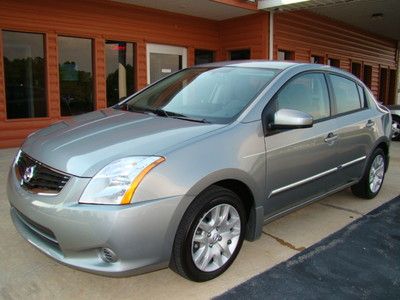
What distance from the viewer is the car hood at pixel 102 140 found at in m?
2.63

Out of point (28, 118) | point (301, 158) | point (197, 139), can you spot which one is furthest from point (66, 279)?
point (28, 118)

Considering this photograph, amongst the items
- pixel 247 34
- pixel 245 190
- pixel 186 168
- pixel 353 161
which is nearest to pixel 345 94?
pixel 353 161

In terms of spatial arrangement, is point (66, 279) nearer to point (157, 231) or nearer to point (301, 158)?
point (157, 231)

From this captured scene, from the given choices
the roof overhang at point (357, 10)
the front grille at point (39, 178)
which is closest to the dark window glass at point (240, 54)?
the roof overhang at point (357, 10)

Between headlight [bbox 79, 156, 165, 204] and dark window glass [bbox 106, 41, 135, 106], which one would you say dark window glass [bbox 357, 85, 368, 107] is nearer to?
headlight [bbox 79, 156, 165, 204]

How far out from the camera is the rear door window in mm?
4270

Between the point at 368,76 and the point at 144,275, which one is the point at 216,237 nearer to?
the point at 144,275

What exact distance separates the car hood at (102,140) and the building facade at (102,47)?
17.4 feet

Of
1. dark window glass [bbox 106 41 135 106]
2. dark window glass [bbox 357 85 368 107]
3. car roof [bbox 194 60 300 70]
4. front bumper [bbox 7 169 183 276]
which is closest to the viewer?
front bumper [bbox 7 169 183 276]

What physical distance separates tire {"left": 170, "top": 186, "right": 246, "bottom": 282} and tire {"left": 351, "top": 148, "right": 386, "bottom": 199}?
2.39 metres


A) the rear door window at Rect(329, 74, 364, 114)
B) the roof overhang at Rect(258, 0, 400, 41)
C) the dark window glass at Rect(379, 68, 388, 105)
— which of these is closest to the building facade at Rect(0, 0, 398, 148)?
the roof overhang at Rect(258, 0, 400, 41)

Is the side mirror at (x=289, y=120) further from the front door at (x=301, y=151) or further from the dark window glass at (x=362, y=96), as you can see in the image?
the dark window glass at (x=362, y=96)

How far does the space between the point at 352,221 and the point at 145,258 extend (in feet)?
8.61

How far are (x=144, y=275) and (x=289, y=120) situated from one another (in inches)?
63.5
